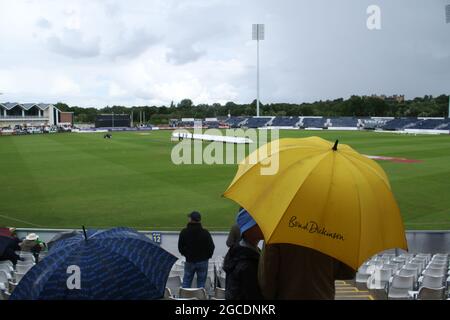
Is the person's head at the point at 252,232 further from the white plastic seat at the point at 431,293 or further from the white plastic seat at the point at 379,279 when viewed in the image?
the white plastic seat at the point at 379,279

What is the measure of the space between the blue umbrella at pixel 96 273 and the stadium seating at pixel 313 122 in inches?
3531

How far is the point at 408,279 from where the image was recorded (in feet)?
23.9

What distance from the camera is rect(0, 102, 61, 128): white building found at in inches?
4178

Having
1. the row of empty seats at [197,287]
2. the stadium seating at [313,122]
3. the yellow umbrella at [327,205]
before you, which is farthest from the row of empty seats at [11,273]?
the stadium seating at [313,122]

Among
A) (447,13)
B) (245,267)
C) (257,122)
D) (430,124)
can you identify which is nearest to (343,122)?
(430,124)

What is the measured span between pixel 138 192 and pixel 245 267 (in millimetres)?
18126

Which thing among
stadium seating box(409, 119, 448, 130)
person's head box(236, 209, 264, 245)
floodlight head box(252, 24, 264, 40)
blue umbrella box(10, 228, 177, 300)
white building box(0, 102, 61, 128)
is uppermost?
floodlight head box(252, 24, 264, 40)

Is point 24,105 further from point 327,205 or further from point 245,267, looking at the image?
point 327,205

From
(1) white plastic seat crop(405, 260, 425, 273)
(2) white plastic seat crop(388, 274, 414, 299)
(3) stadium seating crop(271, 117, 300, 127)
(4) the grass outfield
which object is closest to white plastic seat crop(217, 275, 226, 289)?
(2) white plastic seat crop(388, 274, 414, 299)

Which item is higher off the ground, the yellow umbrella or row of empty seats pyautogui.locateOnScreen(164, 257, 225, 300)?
the yellow umbrella

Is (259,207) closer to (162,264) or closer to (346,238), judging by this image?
(346,238)

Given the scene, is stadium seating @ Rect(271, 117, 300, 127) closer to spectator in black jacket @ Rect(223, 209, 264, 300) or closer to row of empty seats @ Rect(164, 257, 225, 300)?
row of empty seats @ Rect(164, 257, 225, 300)

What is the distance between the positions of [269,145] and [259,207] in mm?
843

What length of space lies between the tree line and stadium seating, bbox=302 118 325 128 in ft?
100
